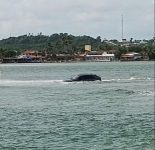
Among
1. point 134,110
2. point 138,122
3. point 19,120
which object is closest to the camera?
point 138,122

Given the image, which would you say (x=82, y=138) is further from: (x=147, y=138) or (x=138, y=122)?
(x=138, y=122)

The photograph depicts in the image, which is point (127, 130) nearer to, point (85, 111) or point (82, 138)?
point (82, 138)

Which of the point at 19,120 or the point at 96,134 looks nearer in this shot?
the point at 96,134

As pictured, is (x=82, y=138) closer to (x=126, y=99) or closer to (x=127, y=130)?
(x=127, y=130)

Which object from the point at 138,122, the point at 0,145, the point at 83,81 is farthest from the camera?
the point at 83,81

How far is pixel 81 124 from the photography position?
3325 cm

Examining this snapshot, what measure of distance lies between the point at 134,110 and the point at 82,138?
13.1 metres

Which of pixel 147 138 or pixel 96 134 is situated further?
pixel 96 134

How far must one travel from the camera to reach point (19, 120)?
3575cm

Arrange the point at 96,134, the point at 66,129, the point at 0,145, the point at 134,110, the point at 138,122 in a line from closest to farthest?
the point at 0,145 → the point at 96,134 → the point at 66,129 → the point at 138,122 → the point at 134,110

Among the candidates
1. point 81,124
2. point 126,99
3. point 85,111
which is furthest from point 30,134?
point 126,99

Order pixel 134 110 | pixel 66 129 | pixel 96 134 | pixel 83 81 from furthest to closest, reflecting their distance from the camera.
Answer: pixel 83 81
pixel 134 110
pixel 66 129
pixel 96 134

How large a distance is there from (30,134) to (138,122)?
689cm

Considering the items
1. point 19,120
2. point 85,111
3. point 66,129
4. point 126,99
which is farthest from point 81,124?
point 126,99
